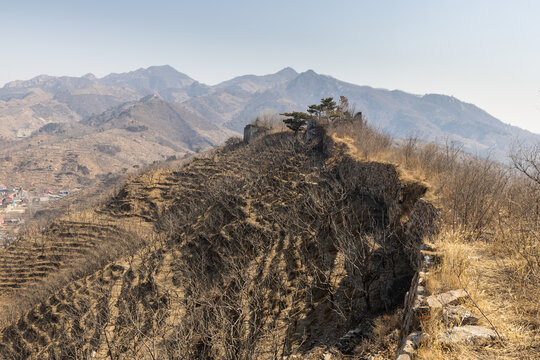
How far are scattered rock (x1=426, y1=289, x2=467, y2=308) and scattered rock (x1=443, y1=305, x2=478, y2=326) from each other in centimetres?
15

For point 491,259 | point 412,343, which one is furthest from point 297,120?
point 412,343

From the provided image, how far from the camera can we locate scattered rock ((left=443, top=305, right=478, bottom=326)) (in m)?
6.24

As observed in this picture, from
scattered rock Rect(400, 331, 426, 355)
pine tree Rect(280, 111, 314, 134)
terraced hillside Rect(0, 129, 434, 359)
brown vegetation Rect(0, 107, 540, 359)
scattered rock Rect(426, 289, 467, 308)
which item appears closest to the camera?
scattered rock Rect(400, 331, 426, 355)

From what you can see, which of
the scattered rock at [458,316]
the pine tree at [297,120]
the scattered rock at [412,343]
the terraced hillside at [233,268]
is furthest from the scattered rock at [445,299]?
the pine tree at [297,120]

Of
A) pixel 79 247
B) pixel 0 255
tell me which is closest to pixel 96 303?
pixel 79 247

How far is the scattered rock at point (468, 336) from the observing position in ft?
18.6

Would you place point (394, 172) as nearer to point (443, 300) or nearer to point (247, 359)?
point (443, 300)

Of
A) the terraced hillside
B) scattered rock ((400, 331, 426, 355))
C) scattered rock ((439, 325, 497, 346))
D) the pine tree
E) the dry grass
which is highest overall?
the pine tree

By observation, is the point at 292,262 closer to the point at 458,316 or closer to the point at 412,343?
the point at 412,343

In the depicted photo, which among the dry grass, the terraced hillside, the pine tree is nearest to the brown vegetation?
the dry grass

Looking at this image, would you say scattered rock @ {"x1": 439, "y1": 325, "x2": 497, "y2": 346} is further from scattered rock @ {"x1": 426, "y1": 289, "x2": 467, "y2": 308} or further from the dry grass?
scattered rock @ {"x1": 426, "y1": 289, "x2": 467, "y2": 308}

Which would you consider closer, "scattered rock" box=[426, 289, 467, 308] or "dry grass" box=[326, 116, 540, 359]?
"dry grass" box=[326, 116, 540, 359]

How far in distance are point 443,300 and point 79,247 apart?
58927 millimetres

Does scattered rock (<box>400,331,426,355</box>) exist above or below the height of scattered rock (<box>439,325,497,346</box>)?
below
